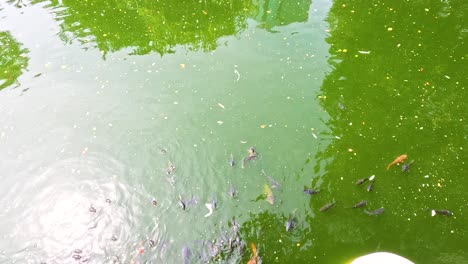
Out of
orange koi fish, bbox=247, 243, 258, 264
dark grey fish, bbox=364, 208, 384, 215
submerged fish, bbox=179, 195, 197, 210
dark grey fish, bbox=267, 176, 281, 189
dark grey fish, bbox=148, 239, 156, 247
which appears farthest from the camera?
dark grey fish, bbox=267, 176, 281, 189

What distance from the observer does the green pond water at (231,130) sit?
3.56 metres

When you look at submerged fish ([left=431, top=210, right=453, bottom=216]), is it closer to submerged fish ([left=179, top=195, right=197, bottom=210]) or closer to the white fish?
the white fish

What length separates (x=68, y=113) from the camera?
472cm

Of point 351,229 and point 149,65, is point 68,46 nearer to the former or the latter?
point 149,65

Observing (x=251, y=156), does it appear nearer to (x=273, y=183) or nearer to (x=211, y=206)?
(x=273, y=183)

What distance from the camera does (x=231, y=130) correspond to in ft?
Answer: 14.5

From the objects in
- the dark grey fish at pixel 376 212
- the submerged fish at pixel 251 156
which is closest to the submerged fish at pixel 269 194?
the submerged fish at pixel 251 156

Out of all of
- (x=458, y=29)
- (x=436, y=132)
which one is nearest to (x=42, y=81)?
(x=436, y=132)

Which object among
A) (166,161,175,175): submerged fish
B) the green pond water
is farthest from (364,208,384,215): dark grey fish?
(166,161,175,175): submerged fish

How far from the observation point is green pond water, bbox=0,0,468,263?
356 cm

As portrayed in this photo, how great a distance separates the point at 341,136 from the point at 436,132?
3.85ft

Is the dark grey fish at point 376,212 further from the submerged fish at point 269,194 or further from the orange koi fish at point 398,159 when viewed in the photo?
the submerged fish at point 269,194

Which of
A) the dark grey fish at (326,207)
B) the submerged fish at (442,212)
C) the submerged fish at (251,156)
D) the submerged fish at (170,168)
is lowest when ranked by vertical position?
the submerged fish at (442,212)

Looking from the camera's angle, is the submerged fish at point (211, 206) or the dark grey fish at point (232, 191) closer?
the submerged fish at point (211, 206)
